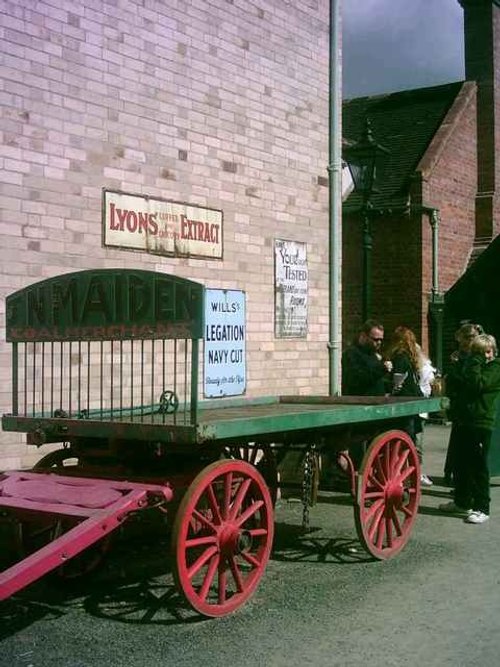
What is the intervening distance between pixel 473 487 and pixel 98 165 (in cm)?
423

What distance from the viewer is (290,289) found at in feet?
30.2

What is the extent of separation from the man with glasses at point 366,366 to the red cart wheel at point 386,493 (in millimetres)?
1932

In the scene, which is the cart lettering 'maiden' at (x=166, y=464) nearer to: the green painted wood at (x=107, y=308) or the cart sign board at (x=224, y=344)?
the green painted wood at (x=107, y=308)

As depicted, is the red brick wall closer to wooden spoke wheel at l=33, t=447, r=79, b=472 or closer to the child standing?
Result: the child standing

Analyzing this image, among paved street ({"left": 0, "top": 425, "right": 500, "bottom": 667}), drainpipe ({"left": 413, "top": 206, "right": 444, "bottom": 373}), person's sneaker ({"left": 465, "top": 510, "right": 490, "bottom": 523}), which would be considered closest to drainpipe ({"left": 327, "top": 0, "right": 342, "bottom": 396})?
person's sneaker ({"left": 465, "top": 510, "right": 490, "bottom": 523})

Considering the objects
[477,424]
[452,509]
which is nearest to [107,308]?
[477,424]

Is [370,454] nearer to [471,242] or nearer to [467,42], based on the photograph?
[471,242]

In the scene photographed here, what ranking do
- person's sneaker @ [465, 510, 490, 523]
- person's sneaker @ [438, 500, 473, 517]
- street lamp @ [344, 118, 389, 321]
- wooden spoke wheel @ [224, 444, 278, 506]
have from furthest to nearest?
1. street lamp @ [344, 118, 389, 321]
2. person's sneaker @ [438, 500, 473, 517]
3. person's sneaker @ [465, 510, 490, 523]
4. wooden spoke wheel @ [224, 444, 278, 506]

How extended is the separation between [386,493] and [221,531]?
1842 mm

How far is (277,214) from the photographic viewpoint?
9.09 metres

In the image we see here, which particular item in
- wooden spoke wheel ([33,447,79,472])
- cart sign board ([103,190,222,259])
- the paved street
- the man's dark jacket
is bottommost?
the paved street

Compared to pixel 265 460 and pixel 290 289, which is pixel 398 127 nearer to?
pixel 290 289

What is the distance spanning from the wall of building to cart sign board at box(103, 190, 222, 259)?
3.4 inches

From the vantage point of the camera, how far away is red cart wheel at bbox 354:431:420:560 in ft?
19.4
